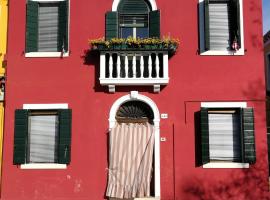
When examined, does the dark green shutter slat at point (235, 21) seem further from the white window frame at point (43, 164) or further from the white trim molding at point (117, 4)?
the white window frame at point (43, 164)

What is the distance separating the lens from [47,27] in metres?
11.8

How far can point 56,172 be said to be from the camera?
1107 cm

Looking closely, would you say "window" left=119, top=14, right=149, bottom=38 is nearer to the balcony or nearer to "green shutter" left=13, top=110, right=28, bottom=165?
the balcony

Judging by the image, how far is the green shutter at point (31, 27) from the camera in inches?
453

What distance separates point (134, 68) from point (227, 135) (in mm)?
3313

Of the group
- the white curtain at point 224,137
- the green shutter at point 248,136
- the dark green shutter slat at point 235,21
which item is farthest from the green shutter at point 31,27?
the green shutter at point 248,136

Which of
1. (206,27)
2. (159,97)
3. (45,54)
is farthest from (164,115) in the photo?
(45,54)

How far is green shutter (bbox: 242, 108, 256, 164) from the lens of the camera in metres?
10.7

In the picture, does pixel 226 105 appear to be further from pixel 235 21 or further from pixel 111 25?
pixel 111 25

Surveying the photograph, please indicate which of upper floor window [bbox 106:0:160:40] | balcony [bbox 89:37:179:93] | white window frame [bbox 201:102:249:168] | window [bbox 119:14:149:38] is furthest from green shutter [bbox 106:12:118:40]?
white window frame [bbox 201:102:249:168]

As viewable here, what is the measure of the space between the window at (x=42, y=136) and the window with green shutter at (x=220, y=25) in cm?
463

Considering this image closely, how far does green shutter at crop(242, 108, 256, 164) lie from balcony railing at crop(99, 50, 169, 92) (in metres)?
2.43

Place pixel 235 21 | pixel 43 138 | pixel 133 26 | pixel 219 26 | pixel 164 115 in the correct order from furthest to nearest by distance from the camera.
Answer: pixel 133 26
pixel 219 26
pixel 235 21
pixel 43 138
pixel 164 115

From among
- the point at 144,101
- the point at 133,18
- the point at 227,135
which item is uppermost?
the point at 133,18
